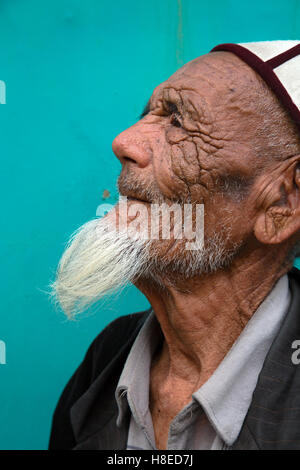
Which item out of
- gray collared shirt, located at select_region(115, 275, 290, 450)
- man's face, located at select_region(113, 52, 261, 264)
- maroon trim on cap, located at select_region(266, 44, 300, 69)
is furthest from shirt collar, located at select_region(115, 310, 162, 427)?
maroon trim on cap, located at select_region(266, 44, 300, 69)

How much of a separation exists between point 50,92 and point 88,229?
97cm

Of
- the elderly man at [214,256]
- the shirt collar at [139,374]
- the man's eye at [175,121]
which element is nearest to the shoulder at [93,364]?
the shirt collar at [139,374]

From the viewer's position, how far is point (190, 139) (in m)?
1.72

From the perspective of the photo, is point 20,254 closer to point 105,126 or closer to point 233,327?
point 105,126

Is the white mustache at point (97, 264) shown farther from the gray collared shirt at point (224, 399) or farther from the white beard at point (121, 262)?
the gray collared shirt at point (224, 399)

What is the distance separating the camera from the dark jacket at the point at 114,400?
154cm

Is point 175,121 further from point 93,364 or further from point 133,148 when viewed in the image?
point 93,364

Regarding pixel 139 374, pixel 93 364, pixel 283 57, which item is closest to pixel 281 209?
pixel 283 57

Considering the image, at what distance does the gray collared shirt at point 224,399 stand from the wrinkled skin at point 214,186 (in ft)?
Result: 0.20

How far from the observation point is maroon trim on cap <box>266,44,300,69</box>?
170 centimetres

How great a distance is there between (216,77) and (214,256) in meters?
0.54

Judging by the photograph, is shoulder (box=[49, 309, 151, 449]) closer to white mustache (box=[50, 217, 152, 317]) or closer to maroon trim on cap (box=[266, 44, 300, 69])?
white mustache (box=[50, 217, 152, 317])

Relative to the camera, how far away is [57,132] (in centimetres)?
257

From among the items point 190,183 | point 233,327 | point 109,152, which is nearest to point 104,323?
point 109,152
